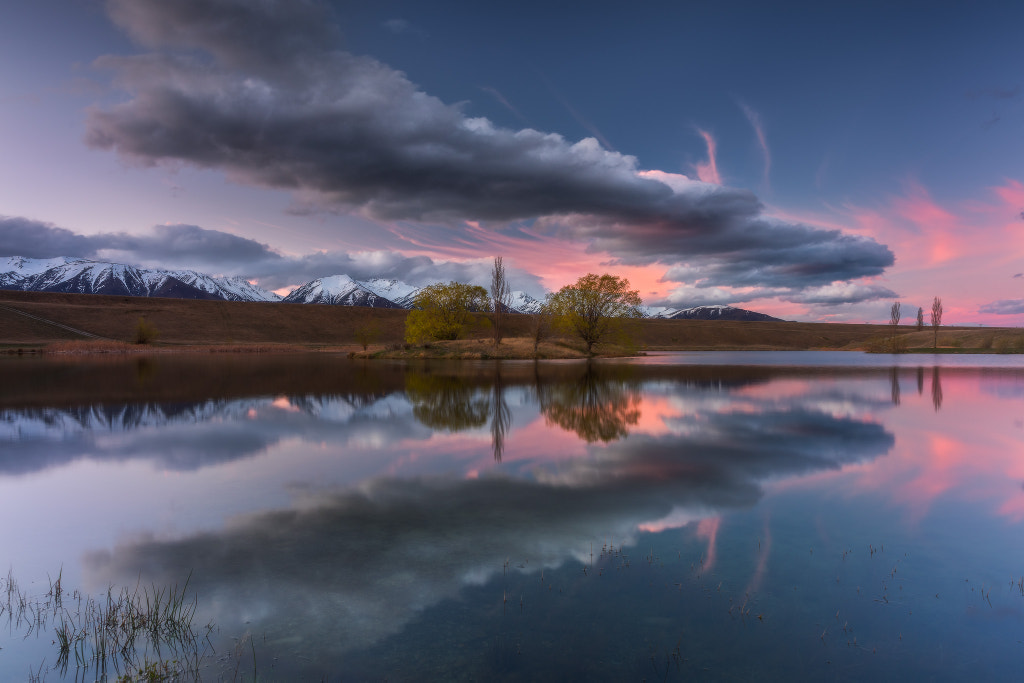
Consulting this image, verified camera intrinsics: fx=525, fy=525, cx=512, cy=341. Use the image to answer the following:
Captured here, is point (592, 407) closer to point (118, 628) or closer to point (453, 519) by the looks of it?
point (453, 519)

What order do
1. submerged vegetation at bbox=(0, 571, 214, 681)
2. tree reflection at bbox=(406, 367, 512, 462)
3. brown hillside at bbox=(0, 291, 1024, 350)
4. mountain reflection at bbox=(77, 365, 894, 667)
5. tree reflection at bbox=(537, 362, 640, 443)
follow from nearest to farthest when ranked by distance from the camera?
1. submerged vegetation at bbox=(0, 571, 214, 681)
2. mountain reflection at bbox=(77, 365, 894, 667)
3. tree reflection at bbox=(537, 362, 640, 443)
4. tree reflection at bbox=(406, 367, 512, 462)
5. brown hillside at bbox=(0, 291, 1024, 350)

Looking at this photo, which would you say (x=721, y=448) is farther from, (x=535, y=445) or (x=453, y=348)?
(x=453, y=348)

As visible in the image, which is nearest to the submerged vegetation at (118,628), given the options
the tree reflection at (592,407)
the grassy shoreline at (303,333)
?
the tree reflection at (592,407)

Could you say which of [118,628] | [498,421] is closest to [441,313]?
[498,421]

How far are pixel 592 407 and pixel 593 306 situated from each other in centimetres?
4625

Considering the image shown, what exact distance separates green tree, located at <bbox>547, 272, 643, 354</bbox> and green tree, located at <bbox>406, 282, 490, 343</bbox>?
37.3ft

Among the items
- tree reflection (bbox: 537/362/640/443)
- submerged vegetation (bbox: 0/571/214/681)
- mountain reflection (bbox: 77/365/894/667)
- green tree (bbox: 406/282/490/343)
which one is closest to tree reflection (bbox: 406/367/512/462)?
mountain reflection (bbox: 77/365/894/667)

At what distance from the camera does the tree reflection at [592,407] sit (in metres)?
14.8

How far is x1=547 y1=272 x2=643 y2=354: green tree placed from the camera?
6394 centimetres

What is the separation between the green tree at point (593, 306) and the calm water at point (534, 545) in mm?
49231

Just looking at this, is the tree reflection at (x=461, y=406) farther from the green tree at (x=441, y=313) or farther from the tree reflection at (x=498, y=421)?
the green tree at (x=441, y=313)

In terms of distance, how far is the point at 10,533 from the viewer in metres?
7.14

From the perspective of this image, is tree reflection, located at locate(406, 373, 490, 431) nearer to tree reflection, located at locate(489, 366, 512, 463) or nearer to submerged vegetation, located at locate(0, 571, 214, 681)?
tree reflection, located at locate(489, 366, 512, 463)

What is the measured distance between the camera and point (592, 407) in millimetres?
19031
